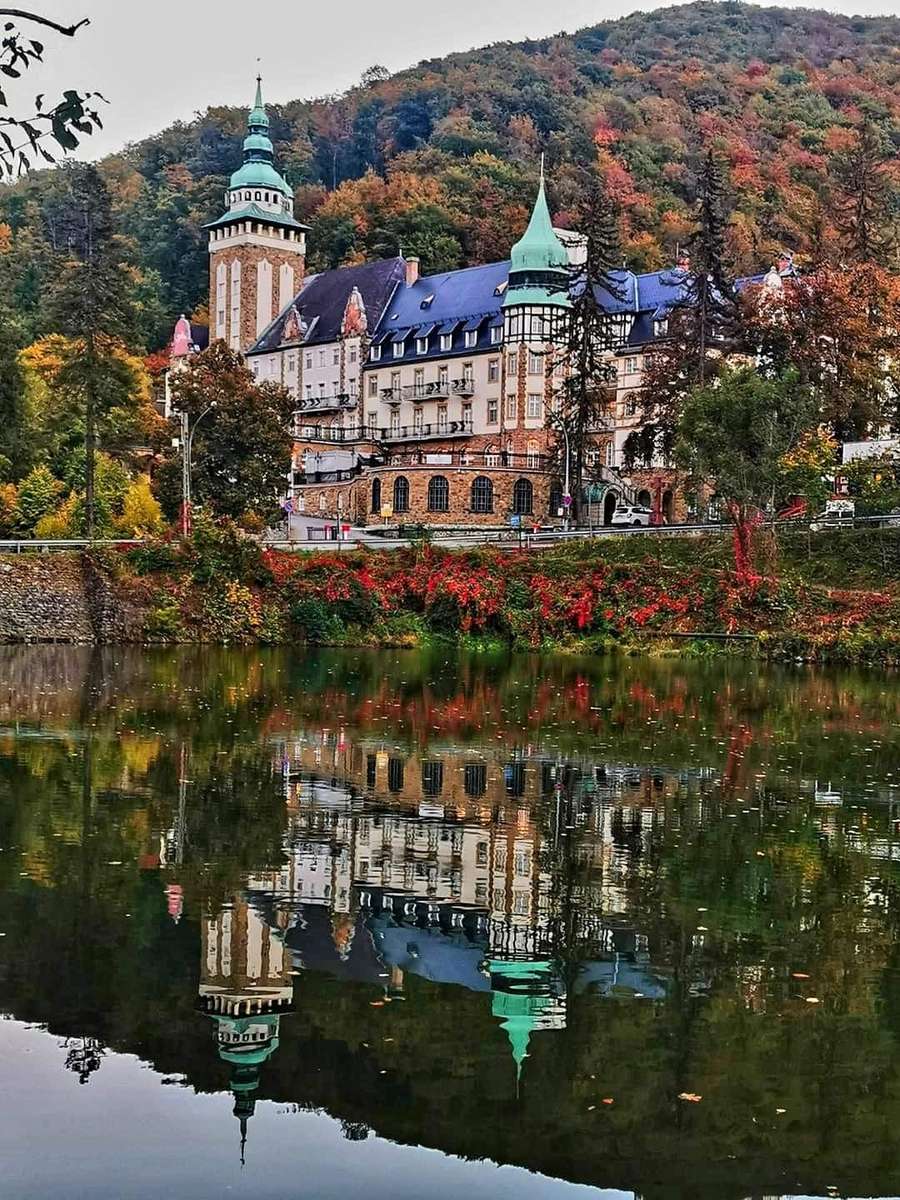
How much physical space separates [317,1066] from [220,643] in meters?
43.8

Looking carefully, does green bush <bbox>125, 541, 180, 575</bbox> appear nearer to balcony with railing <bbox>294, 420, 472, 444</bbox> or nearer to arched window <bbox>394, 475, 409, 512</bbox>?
arched window <bbox>394, 475, 409, 512</bbox>

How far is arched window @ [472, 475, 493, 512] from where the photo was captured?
76562 mm

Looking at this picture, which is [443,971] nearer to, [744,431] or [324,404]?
[744,431]

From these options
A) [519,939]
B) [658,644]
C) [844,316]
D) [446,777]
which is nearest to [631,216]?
[844,316]

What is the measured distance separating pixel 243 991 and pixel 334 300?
296 feet

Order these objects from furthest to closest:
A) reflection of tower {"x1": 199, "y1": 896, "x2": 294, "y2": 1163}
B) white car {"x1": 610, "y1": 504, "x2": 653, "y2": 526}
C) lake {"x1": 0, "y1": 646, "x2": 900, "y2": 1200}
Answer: white car {"x1": 610, "y1": 504, "x2": 653, "y2": 526}
reflection of tower {"x1": 199, "y1": 896, "x2": 294, "y2": 1163}
lake {"x1": 0, "y1": 646, "x2": 900, "y2": 1200}

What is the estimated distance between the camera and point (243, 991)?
36.5 feet

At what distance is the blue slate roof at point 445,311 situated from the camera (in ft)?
288

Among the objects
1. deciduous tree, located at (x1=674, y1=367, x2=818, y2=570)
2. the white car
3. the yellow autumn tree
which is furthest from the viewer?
the white car

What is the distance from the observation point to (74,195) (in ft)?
415

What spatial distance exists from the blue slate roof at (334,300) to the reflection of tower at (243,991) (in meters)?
84.2

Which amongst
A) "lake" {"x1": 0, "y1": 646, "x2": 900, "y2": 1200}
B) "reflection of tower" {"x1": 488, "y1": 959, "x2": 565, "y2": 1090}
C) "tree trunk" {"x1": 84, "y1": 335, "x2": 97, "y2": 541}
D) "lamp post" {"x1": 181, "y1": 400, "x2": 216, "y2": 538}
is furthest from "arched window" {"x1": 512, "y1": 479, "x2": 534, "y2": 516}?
"reflection of tower" {"x1": 488, "y1": 959, "x2": 565, "y2": 1090}

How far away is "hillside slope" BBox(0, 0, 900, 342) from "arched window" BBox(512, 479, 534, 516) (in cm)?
3494

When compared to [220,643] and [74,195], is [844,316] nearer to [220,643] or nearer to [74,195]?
[220,643]
